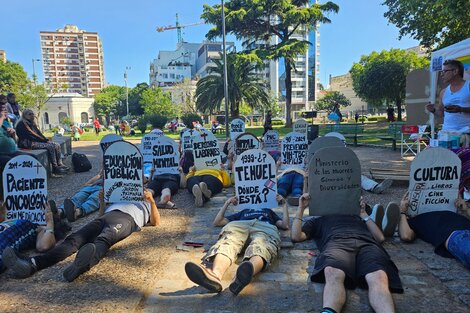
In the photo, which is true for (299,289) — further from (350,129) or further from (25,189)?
(350,129)

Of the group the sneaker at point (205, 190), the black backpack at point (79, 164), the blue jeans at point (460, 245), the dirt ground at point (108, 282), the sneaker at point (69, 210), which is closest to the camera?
the dirt ground at point (108, 282)

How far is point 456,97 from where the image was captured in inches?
201

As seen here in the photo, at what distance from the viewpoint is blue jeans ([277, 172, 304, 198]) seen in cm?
644

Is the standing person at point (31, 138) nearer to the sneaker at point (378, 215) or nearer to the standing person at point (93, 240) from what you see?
the standing person at point (93, 240)

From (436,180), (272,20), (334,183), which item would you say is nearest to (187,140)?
(334,183)

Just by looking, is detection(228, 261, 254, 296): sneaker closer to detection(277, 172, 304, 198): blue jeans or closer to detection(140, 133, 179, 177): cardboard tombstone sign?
detection(277, 172, 304, 198): blue jeans

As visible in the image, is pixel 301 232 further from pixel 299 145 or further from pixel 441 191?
pixel 299 145

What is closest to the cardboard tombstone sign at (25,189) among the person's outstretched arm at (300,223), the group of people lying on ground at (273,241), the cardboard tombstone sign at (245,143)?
the group of people lying on ground at (273,241)

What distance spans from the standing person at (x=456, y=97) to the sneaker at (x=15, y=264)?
5762 millimetres

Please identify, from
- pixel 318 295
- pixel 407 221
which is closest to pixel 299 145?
pixel 407 221

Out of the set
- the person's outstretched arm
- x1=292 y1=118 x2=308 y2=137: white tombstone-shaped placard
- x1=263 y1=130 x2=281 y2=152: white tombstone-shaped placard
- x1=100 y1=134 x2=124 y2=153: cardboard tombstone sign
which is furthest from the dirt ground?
x1=292 y1=118 x2=308 y2=137: white tombstone-shaped placard

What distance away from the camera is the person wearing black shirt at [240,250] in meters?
2.93

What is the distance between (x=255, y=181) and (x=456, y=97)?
10.5ft

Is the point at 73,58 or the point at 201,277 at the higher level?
the point at 73,58
